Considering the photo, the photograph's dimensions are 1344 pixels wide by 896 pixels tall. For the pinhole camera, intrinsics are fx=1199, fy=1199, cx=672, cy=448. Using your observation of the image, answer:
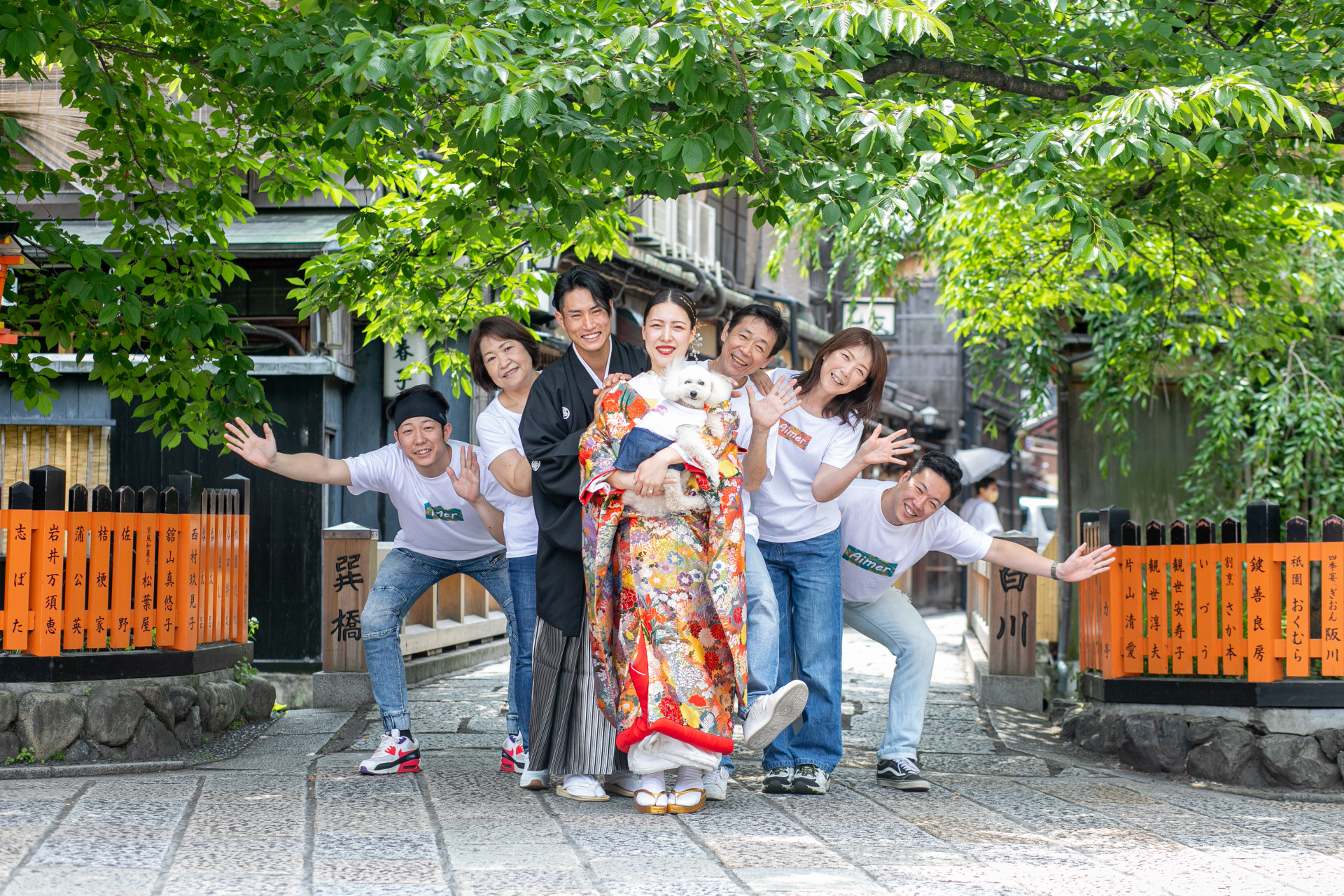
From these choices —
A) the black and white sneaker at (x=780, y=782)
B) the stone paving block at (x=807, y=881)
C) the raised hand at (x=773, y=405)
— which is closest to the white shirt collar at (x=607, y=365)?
the raised hand at (x=773, y=405)

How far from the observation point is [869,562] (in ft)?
18.5

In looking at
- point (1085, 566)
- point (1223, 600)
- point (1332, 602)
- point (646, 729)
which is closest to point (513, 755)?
point (646, 729)

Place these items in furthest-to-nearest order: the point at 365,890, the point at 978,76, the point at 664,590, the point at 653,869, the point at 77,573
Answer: the point at 978,76, the point at 77,573, the point at 664,590, the point at 653,869, the point at 365,890

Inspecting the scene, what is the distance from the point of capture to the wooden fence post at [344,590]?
856cm

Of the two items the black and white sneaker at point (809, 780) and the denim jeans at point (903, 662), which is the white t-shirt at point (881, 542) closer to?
the denim jeans at point (903, 662)

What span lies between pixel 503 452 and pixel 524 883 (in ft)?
6.40

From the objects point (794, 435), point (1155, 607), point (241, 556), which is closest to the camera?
point (794, 435)

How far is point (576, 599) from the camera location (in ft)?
15.7

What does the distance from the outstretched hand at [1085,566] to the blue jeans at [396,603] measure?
260 centimetres

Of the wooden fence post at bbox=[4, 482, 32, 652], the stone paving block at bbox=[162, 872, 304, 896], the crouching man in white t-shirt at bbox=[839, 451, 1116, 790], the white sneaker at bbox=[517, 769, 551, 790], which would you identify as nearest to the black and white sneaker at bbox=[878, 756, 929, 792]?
the crouching man in white t-shirt at bbox=[839, 451, 1116, 790]

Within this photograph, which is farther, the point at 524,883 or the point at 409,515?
the point at 409,515

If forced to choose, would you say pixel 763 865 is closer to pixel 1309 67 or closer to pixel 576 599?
pixel 576 599

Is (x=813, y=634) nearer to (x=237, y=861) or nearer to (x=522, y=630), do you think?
(x=522, y=630)

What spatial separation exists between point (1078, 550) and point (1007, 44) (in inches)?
110
